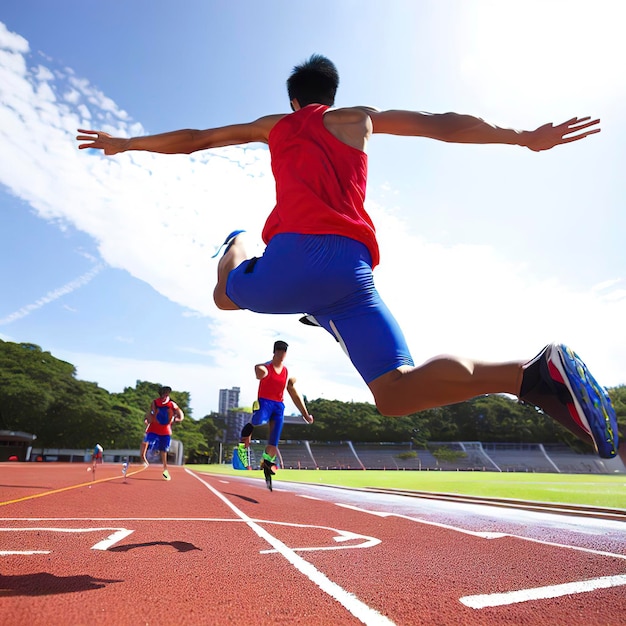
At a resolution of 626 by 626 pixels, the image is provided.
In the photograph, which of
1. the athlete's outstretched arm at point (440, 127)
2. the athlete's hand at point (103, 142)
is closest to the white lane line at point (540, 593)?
the athlete's outstretched arm at point (440, 127)

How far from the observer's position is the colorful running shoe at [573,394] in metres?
1.94

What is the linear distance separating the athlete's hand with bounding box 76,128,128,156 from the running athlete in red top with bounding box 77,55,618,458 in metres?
0.98

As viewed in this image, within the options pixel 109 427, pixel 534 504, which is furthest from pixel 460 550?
pixel 109 427

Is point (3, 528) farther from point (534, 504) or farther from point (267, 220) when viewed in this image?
point (534, 504)

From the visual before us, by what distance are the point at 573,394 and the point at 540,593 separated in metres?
1.03

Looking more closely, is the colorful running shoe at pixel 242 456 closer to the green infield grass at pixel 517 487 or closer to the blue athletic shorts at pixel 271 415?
the blue athletic shorts at pixel 271 415

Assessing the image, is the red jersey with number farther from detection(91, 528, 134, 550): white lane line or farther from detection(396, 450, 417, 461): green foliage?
detection(396, 450, 417, 461): green foliage

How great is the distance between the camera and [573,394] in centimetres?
193

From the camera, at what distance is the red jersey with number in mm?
12508

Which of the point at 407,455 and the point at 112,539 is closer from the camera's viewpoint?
the point at 112,539

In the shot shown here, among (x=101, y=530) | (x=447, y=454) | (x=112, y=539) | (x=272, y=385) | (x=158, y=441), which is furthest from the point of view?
(x=447, y=454)

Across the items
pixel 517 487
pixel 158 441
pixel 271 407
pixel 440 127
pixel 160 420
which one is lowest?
pixel 517 487

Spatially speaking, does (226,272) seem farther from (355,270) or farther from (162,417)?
(162,417)

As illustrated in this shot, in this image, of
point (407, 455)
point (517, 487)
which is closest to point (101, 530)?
point (517, 487)
